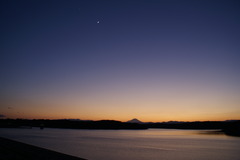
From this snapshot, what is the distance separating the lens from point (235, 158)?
33.4 metres

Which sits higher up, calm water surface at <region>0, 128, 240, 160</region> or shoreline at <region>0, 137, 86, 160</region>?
shoreline at <region>0, 137, 86, 160</region>

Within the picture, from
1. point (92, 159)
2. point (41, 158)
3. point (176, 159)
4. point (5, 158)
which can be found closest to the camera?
point (5, 158)

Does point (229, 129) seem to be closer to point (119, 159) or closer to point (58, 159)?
point (119, 159)

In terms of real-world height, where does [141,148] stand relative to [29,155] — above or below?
below

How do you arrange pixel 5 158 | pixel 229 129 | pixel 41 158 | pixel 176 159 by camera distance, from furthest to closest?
pixel 229 129, pixel 176 159, pixel 41 158, pixel 5 158

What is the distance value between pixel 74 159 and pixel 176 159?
15918 mm

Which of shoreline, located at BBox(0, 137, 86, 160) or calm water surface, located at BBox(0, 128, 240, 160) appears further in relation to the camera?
calm water surface, located at BBox(0, 128, 240, 160)

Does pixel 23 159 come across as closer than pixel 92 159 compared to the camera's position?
Yes

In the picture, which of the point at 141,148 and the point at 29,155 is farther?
the point at 141,148

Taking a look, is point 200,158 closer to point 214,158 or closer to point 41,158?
point 214,158

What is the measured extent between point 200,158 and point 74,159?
1975 cm

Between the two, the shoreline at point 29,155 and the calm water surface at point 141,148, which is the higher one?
the shoreline at point 29,155

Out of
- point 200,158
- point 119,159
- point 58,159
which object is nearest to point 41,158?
point 58,159

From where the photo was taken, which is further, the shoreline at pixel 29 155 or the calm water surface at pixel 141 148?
the calm water surface at pixel 141 148
